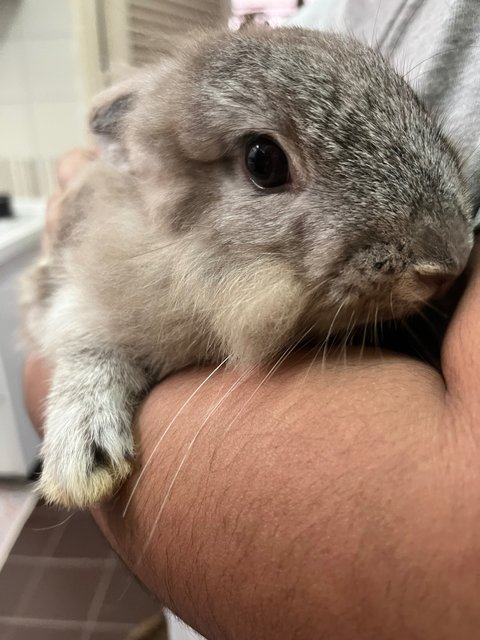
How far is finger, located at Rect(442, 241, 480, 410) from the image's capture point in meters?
0.67

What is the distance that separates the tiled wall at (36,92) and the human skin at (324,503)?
284cm

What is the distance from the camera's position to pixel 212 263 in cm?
98

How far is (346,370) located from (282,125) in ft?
1.24

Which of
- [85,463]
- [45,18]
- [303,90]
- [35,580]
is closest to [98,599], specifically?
[35,580]

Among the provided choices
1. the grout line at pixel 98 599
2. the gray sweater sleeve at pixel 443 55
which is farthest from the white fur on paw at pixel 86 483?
the grout line at pixel 98 599

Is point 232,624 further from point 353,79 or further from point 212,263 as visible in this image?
point 353,79

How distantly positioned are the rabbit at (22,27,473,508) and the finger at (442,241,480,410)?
6 cm

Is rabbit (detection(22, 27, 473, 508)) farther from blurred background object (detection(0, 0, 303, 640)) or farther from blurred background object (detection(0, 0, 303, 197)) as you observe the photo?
blurred background object (detection(0, 0, 303, 197))

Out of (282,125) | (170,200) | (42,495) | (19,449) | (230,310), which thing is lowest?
(19,449)

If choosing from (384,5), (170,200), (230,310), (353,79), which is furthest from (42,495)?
(384,5)

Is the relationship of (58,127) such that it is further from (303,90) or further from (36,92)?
(303,90)

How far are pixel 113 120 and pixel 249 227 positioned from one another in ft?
1.58

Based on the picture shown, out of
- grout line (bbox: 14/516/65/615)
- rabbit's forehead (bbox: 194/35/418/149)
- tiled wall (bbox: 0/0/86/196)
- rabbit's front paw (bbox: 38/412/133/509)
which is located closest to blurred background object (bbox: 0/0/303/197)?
tiled wall (bbox: 0/0/86/196)

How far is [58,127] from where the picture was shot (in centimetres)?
337
